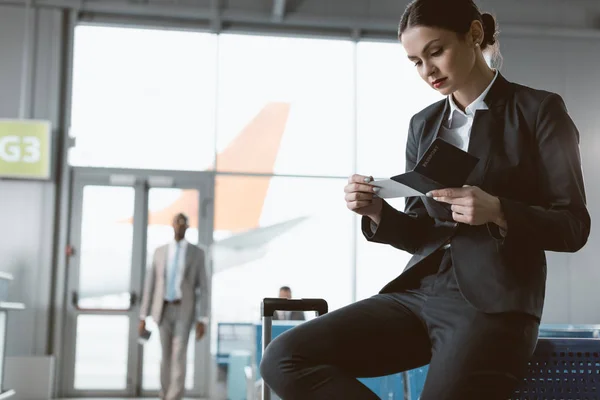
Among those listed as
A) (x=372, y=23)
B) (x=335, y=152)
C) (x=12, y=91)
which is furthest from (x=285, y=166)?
(x=12, y=91)

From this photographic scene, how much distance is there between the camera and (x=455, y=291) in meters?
1.32

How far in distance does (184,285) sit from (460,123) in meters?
4.46

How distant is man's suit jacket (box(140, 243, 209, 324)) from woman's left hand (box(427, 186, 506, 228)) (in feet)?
15.0

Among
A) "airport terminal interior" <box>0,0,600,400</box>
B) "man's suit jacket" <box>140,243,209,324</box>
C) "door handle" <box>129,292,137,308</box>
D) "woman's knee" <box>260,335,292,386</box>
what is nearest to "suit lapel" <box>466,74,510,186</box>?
"woman's knee" <box>260,335,292,386</box>

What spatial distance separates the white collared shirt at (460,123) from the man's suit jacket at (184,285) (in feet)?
14.3

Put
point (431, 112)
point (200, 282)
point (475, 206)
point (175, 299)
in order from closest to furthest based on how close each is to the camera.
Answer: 1. point (475, 206)
2. point (431, 112)
3. point (175, 299)
4. point (200, 282)

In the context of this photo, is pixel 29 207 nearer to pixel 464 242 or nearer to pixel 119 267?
pixel 119 267

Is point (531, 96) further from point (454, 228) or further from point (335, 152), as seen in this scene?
point (335, 152)

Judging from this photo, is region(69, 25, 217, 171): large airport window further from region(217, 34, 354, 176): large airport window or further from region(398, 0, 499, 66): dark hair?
region(398, 0, 499, 66): dark hair

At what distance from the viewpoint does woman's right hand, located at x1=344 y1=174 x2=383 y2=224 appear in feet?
4.75

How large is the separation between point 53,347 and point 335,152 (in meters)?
3.74

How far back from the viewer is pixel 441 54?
1.41 m

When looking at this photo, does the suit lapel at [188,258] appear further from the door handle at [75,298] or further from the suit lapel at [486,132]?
the suit lapel at [486,132]

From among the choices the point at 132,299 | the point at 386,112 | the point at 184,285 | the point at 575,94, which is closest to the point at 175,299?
the point at 184,285
